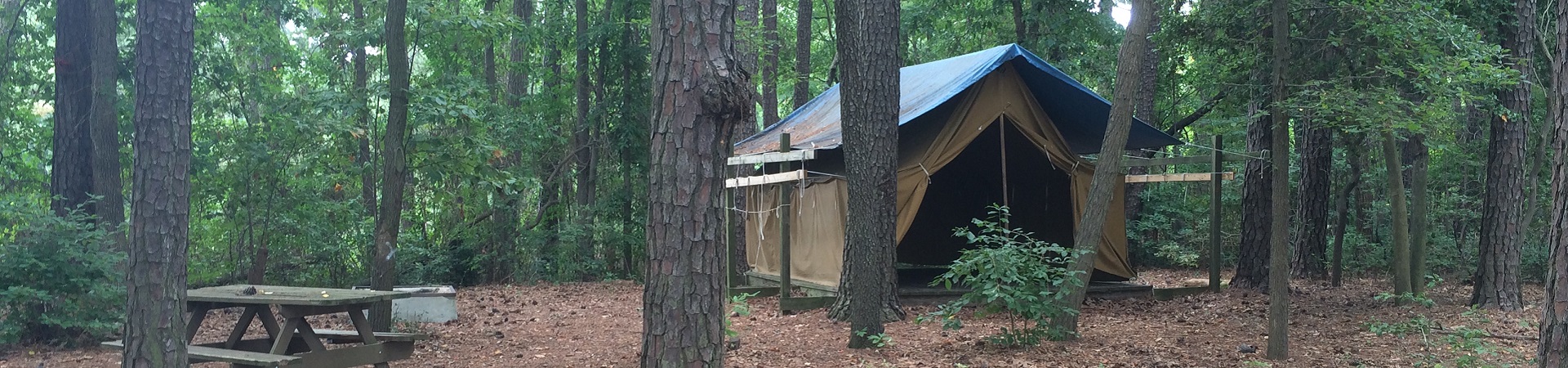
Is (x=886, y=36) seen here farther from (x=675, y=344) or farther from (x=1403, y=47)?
(x=675, y=344)

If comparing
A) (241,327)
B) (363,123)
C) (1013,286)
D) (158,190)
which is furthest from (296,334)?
(363,123)

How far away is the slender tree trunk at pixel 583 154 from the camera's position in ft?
46.7

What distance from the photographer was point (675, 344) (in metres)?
3.95

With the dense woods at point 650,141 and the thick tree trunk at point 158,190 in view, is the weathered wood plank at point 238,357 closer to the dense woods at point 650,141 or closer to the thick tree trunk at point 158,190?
the dense woods at point 650,141

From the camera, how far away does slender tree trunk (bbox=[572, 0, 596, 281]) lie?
14.2m

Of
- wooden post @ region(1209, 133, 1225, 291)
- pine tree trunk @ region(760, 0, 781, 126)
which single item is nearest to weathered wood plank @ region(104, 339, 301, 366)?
wooden post @ region(1209, 133, 1225, 291)

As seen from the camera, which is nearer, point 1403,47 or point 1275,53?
point 1275,53

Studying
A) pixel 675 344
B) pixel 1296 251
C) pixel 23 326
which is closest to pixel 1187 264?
pixel 1296 251

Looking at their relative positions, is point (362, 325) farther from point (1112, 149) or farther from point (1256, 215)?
point (1256, 215)

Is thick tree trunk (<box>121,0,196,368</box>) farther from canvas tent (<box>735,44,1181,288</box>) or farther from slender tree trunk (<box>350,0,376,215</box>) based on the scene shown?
canvas tent (<box>735,44,1181,288</box>)

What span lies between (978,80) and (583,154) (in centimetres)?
743

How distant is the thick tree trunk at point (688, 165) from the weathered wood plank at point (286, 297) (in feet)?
8.19

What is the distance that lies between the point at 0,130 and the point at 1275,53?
40.4 ft

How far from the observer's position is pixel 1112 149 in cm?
694
